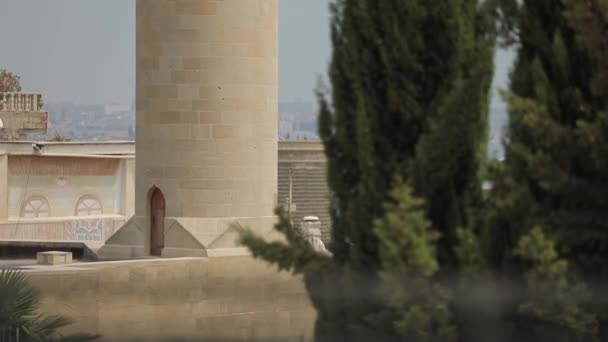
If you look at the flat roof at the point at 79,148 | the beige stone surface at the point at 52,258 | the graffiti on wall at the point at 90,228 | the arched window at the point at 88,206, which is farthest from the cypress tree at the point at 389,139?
the arched window at the point at 88,206

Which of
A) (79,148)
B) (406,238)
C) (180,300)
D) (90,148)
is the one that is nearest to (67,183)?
(79,148)

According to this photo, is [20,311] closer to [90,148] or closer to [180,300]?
[180,300]

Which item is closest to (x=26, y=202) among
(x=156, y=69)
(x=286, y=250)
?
(x=156, y=69)

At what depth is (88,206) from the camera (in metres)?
27.9

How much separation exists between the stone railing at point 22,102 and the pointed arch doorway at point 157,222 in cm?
2175

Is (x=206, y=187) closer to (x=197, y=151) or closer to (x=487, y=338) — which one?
(x=197, y=151)

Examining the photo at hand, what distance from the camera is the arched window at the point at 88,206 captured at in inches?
1095

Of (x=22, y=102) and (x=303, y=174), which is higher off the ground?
(x=22, y=102)

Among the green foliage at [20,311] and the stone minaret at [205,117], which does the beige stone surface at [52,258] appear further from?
the green foliage at [20,311]

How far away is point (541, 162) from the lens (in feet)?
24.8

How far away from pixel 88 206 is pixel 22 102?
12.9 meters

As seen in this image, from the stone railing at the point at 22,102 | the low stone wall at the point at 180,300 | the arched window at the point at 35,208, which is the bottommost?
the low stone wall at the point at 180,300

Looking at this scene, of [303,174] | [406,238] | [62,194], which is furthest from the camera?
[303,174]

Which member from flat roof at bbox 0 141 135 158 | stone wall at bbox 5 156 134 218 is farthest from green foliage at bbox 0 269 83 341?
flat roof at bbox 0 141 135 158
